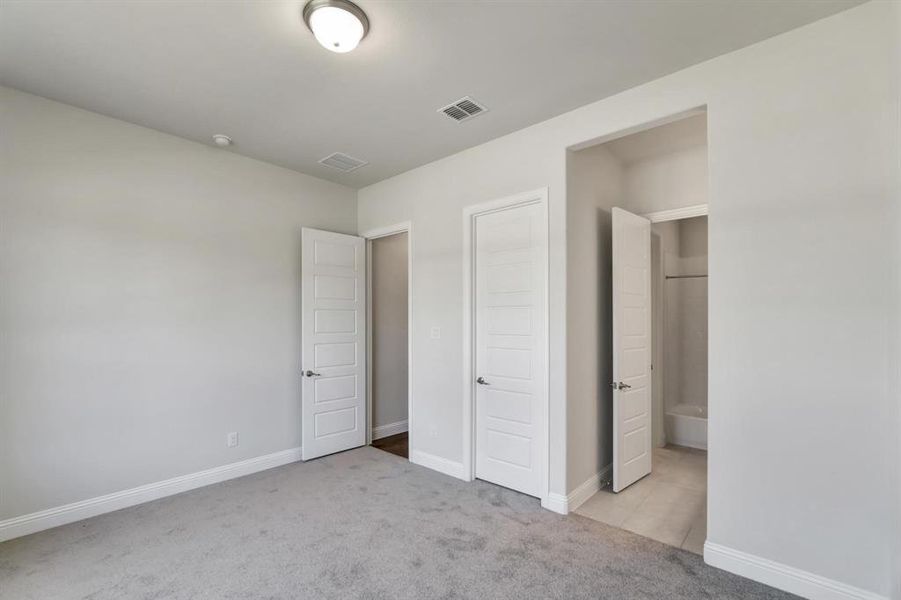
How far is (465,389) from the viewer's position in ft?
11.9

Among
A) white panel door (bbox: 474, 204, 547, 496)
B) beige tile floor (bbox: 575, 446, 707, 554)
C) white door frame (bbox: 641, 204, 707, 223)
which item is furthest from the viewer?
white door frame (bbox: 641, 204, 707, 223)

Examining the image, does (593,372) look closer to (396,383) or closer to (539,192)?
(539,192)

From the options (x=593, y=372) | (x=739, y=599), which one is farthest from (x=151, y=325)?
(x=739, y=599)

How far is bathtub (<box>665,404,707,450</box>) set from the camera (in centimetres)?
439

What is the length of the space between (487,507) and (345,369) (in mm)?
2083

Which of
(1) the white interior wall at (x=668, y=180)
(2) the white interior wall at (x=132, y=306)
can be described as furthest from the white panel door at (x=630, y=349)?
(2) the white interior wall at (x=132, y=306)

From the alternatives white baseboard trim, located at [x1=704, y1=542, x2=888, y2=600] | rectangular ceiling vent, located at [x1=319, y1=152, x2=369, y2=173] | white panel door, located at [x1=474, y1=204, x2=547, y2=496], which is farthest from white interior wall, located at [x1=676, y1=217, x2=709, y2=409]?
rectangular ceiling vent, located at [x1=319, y1=152, x2=369, y2=173]

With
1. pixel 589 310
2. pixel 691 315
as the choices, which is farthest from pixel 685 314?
pixel 589 310

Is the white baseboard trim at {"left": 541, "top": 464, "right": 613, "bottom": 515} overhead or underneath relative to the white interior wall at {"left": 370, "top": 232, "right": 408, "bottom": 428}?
underneath

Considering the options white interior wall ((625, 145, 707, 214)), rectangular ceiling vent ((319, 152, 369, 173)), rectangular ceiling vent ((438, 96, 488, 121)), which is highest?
rectangular ceiling vent ((438, 96, 488, 121))

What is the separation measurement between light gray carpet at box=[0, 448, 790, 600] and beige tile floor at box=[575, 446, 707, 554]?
0.47ft

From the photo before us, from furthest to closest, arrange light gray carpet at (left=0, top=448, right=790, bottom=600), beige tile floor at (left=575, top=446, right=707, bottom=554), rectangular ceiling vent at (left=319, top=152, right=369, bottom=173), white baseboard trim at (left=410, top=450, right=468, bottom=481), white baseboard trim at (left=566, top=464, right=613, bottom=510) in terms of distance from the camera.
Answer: rectangular ceiling vent at (left=319, top=152, right=369, bottom=173)
white baseboard trim at (left=410, top=450, right=468, bottom=481)
white baseboard trim at (left=566, top=464, right=613, bottom=510)
beige tile floor at (left=575, top=446, right=707, bottom=554)
light gray carpet at (left=0, top=448, right=790, bottom=600)

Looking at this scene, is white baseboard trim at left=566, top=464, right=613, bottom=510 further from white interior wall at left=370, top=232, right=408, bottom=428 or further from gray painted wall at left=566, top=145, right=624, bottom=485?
white interior wall at left=370, top=232, right=408, bottom=428

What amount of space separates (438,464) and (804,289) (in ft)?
9.82
